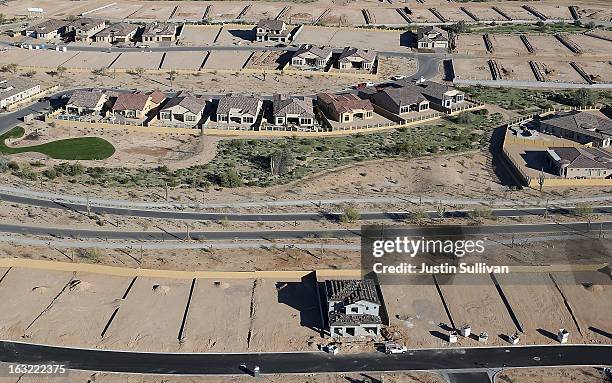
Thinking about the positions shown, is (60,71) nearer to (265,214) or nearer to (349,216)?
(265,214)

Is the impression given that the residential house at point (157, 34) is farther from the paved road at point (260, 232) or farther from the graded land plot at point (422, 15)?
the paved road at point (260, 232)

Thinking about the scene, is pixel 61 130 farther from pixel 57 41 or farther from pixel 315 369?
pixel 315 369

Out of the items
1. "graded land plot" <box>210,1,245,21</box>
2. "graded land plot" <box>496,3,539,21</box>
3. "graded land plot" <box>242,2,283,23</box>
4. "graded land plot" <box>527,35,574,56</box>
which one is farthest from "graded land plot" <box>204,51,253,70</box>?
"graded land plot" <box>496,3,539,21</box>

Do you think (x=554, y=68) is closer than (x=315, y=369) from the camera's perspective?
No

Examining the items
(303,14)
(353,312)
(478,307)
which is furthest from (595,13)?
(353,312)

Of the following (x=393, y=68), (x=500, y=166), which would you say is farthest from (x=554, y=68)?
(x=500, y=166)
